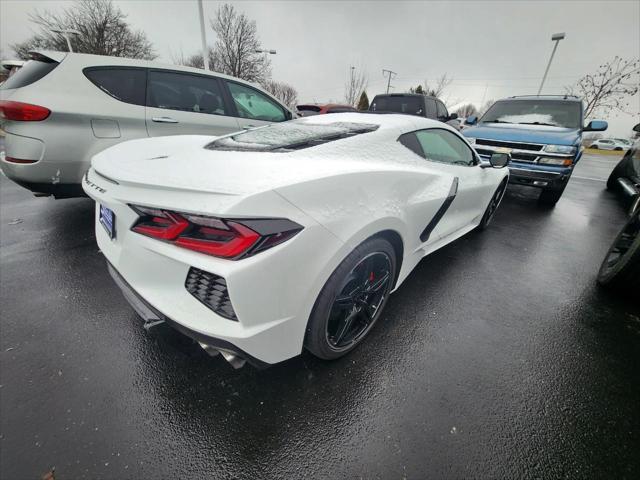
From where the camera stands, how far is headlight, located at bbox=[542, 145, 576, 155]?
4238 millimetres

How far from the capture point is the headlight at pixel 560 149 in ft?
13.9

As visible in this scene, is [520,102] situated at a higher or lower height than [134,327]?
higher

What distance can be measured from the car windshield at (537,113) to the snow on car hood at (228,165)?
526cm

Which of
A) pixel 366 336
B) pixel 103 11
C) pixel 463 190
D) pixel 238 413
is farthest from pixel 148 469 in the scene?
pixel 103 11

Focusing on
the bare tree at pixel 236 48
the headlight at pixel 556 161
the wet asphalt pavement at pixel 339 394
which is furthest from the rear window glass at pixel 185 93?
the bare tree at pixel 236 48

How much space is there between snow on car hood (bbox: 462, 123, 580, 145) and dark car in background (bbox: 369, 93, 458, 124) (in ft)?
9.32

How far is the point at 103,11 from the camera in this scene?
20969 mm

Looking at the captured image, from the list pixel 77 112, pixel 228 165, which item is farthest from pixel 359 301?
pixel 77 112

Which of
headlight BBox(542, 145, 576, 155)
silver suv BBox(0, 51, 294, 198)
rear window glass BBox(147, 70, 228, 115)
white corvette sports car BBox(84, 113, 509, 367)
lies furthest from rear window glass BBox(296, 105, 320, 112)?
white corvette sports car BBox(84, 113, 509, 367)

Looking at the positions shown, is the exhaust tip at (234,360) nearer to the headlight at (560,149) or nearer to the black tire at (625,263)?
the black tire at (625,263)

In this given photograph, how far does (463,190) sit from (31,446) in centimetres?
310

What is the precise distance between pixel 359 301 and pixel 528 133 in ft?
16.0

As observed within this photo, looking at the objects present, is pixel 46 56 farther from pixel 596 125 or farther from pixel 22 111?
pixel 596 125

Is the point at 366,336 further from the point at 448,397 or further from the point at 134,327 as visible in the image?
the point at 134,327
